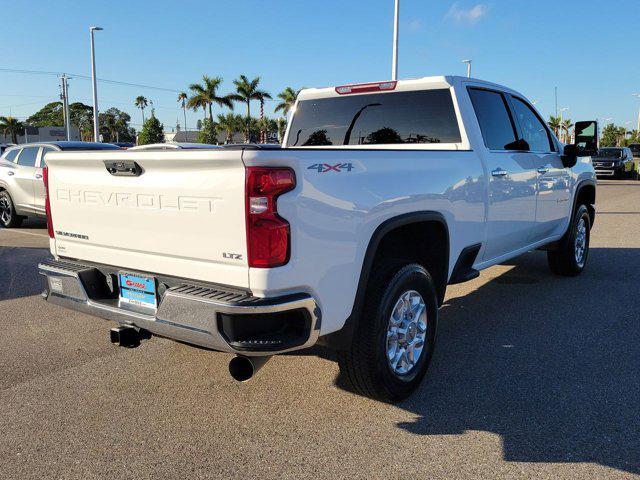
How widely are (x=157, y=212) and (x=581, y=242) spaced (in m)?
5.72

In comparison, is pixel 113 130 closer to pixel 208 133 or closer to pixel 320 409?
pixel 208 133

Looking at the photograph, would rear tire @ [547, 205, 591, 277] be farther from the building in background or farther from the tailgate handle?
the building in background

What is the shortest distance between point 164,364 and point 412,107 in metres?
2.75

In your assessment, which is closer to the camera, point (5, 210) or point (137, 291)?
point (137, 291)

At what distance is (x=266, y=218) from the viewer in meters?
2.61

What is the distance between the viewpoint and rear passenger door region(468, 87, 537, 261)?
4.51 metres

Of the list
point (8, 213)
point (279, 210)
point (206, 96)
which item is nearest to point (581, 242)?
point (279, 210)

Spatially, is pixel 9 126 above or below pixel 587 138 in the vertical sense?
above

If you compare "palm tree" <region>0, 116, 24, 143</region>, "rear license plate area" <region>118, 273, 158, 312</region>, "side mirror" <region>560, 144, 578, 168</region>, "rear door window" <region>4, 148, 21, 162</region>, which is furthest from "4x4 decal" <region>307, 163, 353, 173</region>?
"palm tree" <region>0, 116, 24, 143</region>

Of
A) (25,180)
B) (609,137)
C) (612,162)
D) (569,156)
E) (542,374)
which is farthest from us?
(609,137)

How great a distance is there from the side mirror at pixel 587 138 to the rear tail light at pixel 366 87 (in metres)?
2.61

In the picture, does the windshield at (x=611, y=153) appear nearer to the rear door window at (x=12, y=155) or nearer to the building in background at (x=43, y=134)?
the rear door window at (x=12, y=155)

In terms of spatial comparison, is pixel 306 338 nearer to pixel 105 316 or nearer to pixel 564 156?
pixel 105 316

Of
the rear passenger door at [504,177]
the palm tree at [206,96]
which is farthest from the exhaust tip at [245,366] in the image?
the palm tree at [206,96]
